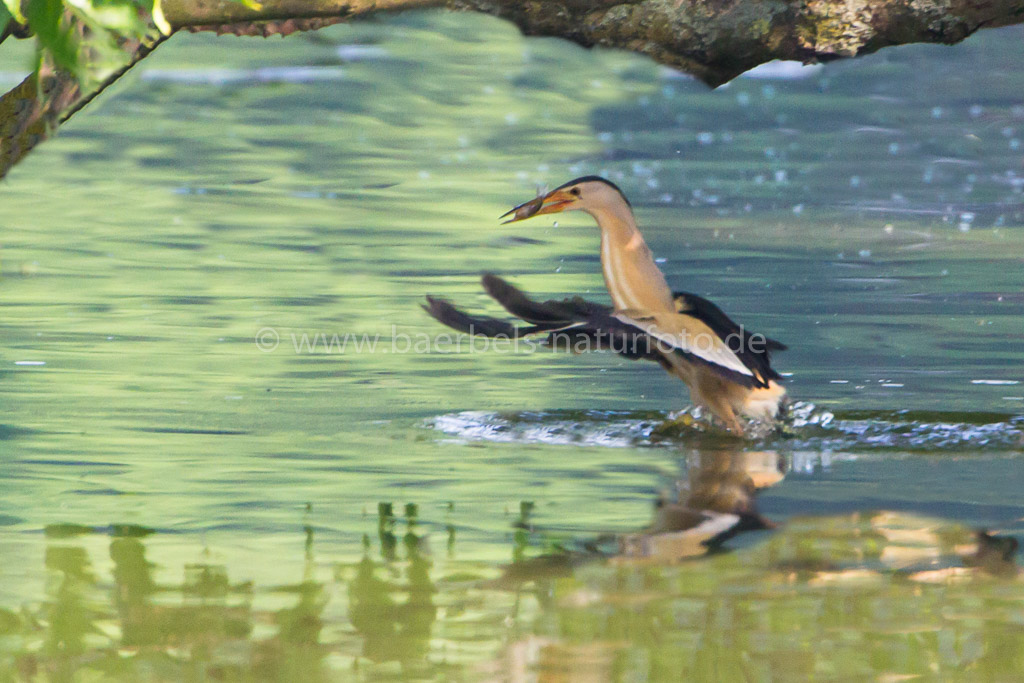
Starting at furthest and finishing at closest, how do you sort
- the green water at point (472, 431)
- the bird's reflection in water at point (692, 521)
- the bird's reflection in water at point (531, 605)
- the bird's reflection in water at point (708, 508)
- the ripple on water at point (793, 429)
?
1. the ripple on water at point (793, 429)
2. the bird's reflection in water at point (708, 508)
3. the bird's reflection in water at point (692, 521)
4. the green water at point (472, 431)
5. the bird's reflection in water at point (531, 605)

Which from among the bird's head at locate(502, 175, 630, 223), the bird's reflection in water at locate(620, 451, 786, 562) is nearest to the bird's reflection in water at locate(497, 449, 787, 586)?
the bird's reflection in water at locate(620, 451, 786, 562)

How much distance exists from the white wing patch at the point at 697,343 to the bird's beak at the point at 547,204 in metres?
0.67

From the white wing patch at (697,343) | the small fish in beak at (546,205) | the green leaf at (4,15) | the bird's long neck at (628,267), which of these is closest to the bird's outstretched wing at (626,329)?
the white wing patch at (697,343)

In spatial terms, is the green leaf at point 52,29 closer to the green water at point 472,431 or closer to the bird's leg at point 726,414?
the green water at point 472,431

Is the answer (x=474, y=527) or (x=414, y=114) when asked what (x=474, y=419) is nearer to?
(x=474, y=527)

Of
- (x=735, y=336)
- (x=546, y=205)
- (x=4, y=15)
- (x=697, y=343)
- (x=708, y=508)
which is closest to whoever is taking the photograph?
(x=4, y=15)

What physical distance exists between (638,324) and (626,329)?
196mm

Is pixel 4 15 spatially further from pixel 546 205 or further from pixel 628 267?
pixel 628 267

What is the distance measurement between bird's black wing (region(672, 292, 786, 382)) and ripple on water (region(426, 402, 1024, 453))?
353 mm

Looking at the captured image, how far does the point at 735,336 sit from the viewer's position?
24.4ft

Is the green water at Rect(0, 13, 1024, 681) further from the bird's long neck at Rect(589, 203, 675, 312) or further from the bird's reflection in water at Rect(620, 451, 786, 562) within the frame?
the bird's long neck at Rect(589, 203, 675, 312)

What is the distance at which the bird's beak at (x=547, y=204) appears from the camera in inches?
298

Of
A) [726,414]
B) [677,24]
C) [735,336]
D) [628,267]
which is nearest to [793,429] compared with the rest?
[726,414]

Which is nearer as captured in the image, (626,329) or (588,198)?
(626,329)
